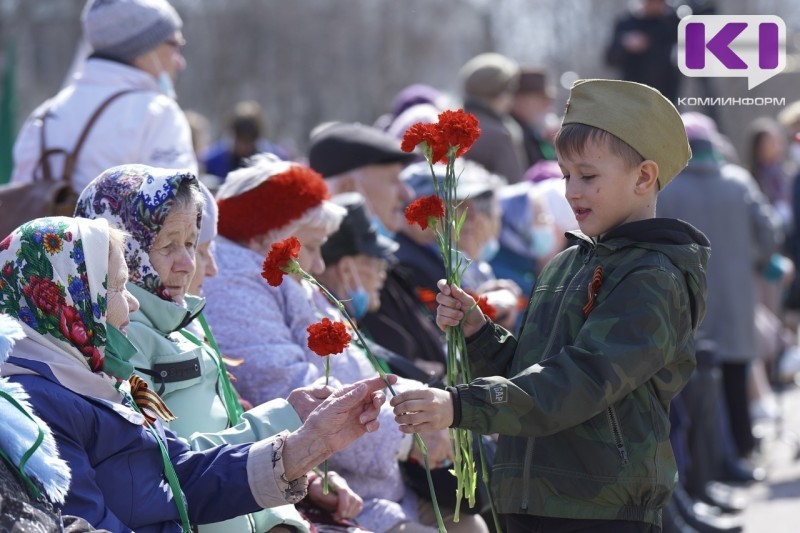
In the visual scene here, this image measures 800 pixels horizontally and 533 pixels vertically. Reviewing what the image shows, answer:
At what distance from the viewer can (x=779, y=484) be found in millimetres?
8094

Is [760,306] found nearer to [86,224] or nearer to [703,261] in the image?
[703,261]

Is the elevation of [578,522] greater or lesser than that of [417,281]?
greater

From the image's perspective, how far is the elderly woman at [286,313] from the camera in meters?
4.24

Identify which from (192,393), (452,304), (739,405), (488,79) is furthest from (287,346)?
(739,405)

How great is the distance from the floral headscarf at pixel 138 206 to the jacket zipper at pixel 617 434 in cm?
128

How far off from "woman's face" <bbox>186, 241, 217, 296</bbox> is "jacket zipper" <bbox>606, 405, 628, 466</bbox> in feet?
4.71

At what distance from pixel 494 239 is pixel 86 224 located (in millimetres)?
3912

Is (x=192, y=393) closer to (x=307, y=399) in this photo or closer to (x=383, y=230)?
(x=307, y=399)

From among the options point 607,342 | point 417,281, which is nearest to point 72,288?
point 607,342

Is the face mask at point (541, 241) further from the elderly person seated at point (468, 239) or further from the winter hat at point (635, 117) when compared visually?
the winter hat at point (635, 117)

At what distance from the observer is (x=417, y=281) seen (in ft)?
19.8

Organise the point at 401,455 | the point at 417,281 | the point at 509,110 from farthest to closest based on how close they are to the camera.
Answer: the point at 509,110
the point at 417,281
the point at 401,455

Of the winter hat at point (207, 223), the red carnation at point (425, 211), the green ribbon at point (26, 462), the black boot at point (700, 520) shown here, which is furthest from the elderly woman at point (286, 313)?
the black boot at point (700, 520)

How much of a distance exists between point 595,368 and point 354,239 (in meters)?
2.13
